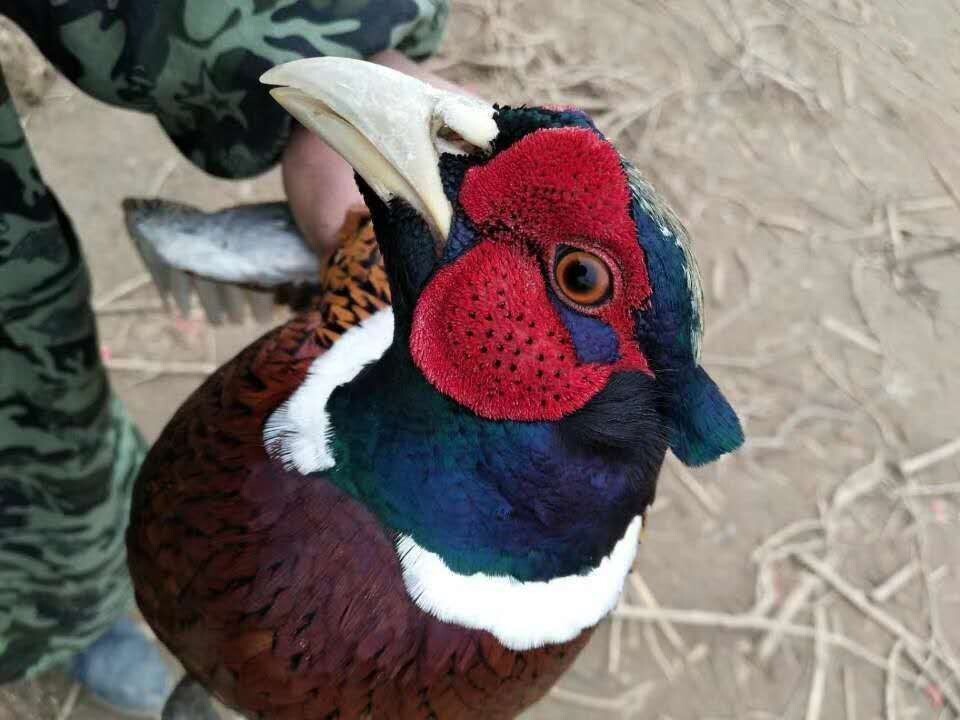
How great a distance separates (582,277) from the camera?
94 centimetres

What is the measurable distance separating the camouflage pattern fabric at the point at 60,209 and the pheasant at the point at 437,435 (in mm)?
264

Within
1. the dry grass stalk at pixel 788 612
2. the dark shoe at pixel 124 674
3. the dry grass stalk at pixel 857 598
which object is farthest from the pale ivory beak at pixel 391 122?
the dry grass stalk at pixel 857 598

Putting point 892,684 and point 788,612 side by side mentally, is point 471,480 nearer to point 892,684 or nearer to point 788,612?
point 788,612

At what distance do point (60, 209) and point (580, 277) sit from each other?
97cm

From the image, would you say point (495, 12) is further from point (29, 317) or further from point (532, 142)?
point (532, 142)

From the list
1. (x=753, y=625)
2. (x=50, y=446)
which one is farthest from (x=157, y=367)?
(x=753, y=625)

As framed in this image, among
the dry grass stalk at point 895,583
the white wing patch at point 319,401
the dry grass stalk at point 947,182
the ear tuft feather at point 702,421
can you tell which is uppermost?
the ear tuft feather at point 702,421

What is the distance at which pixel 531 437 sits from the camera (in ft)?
3.38

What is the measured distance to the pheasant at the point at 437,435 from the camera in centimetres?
95

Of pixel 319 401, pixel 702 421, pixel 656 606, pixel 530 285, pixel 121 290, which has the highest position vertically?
pixel 530 285

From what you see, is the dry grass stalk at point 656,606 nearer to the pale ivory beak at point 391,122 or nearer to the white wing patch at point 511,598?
the white wing patch at point 511,598

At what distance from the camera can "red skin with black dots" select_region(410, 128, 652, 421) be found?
0.92 metres

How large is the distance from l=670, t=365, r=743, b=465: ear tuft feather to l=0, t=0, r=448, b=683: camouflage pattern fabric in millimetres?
721

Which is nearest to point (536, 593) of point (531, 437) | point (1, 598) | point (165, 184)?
point (531, 437)
